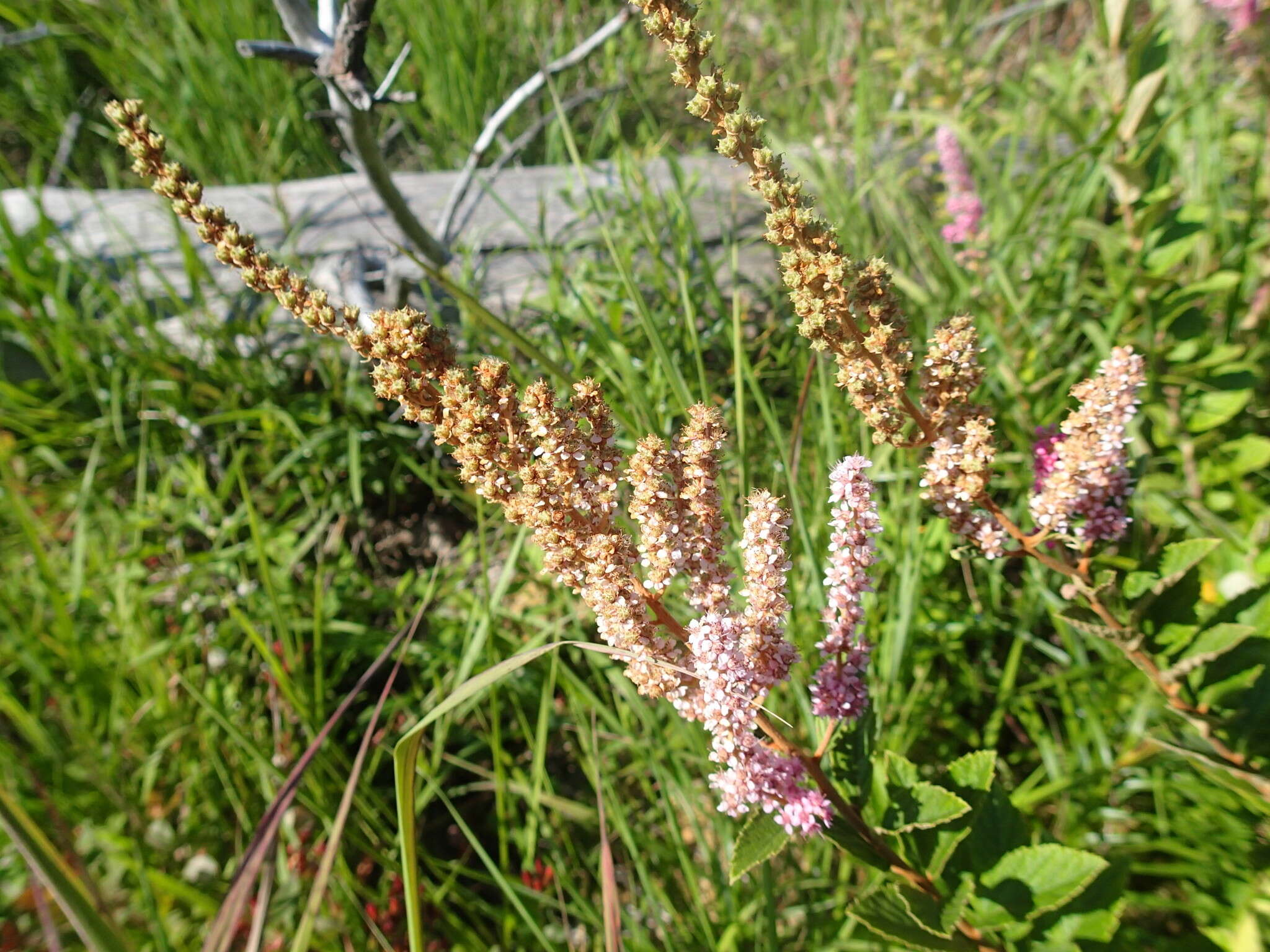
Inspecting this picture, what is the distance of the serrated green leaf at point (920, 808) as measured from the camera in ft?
2.89

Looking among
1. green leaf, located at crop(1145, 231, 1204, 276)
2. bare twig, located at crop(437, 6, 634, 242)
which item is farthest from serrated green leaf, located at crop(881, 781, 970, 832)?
bare twig, located at crop(437, 6, 634, 242)

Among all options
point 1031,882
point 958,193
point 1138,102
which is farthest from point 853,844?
point 958,193

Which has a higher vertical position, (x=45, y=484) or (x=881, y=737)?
(x=45, y=484)

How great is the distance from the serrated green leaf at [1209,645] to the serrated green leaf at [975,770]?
0.30 metres

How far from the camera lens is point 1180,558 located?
1085mm

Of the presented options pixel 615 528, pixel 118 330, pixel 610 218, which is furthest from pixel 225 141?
pixel 615 528

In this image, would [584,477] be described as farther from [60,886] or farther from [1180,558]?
[1180,558]

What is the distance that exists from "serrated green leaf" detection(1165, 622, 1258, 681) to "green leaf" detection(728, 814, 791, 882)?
0.57 meters

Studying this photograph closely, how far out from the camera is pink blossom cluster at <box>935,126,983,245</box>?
2.22 metres

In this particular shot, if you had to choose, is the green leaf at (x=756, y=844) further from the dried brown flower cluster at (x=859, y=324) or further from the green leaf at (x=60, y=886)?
the green leaf at (x=60, y=886)

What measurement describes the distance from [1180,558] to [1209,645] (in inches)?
4.6

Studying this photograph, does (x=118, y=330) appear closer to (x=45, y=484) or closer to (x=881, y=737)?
(x=45, y=484)

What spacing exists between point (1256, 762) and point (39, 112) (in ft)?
16.7

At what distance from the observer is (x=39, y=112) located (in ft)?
12.9
